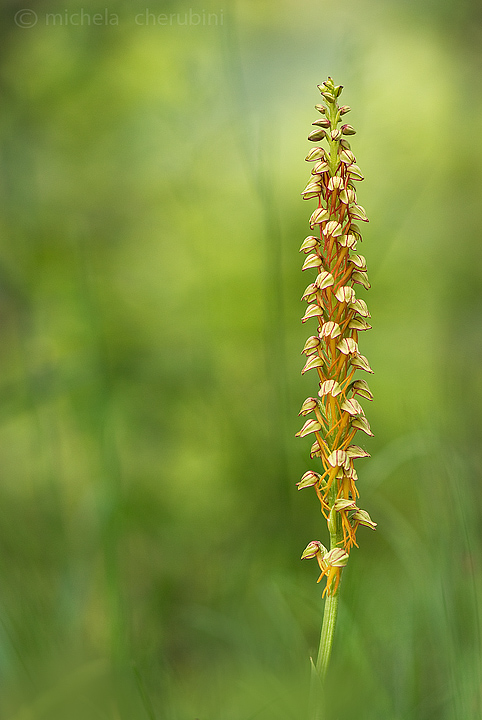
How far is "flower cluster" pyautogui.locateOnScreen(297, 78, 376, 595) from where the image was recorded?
0.35m

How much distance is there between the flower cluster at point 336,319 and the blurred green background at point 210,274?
0.43 m

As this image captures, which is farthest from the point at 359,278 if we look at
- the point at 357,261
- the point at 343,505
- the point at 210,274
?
the point at 210,274

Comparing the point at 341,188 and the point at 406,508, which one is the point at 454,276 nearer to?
the point at 406,508

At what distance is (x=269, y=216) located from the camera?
80 centimetres

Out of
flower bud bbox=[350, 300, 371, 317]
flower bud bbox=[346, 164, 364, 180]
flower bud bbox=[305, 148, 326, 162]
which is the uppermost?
flower bud bbox=[305, 148, 326, 162]

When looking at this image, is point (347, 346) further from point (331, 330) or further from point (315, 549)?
point (315, 549)

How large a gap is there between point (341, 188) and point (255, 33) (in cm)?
145

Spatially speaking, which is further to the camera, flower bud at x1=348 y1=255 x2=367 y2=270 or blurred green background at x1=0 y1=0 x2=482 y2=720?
blurred green background at x1=0 y1=0 x2=482 y2=720

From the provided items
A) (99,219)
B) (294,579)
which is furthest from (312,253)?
(99,219)

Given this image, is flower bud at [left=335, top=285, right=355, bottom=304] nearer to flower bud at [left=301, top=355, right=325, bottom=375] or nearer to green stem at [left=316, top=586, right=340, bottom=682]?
flower bud at [left=301, top=355, right=325, bottom=375]

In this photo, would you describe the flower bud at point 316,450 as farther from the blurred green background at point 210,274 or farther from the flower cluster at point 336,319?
the blurred green background at point 210,274

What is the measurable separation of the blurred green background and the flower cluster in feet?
1.40

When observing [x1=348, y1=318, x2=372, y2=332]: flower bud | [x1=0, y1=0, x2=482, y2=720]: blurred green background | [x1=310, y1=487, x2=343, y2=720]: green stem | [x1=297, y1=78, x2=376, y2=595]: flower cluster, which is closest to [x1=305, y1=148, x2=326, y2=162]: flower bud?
[x1=297, y1=78, x2=376, y2=595]: flower cluster

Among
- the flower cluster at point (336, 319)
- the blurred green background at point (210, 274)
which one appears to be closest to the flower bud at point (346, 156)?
the flower cluster at point (336, 319)
